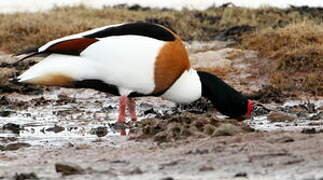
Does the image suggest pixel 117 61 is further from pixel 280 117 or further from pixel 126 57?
pixel 280 117

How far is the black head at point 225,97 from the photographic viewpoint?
11.1m

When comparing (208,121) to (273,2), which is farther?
(273,2)

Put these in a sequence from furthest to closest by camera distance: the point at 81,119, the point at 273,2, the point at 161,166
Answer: the point at 273,2 → the point at 81,119 → the point at 161,166

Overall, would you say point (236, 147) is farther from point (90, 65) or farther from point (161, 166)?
point (90, 65)

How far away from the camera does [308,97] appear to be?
13.9 metres

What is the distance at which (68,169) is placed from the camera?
6.81 meters

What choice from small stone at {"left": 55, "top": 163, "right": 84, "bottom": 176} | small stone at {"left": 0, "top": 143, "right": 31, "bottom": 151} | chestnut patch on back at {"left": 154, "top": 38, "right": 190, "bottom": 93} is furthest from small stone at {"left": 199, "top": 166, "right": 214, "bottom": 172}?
chestnut patch on back at {"left": 154, "top": 38, "right": 190, "bottom": 93}

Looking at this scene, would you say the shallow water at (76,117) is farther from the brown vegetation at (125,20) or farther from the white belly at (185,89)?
the brown vegetation at (125,20)

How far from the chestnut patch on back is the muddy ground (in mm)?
419

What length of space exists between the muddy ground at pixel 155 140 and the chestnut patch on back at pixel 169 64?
1.37 feet

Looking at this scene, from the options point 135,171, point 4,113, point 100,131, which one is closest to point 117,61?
point 100,131

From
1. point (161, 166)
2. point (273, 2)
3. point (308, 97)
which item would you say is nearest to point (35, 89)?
point (308, 97)

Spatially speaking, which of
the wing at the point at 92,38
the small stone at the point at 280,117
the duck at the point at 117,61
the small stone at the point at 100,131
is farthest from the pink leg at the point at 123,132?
the small stone at the point at 280,117

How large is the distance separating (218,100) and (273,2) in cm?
1864
